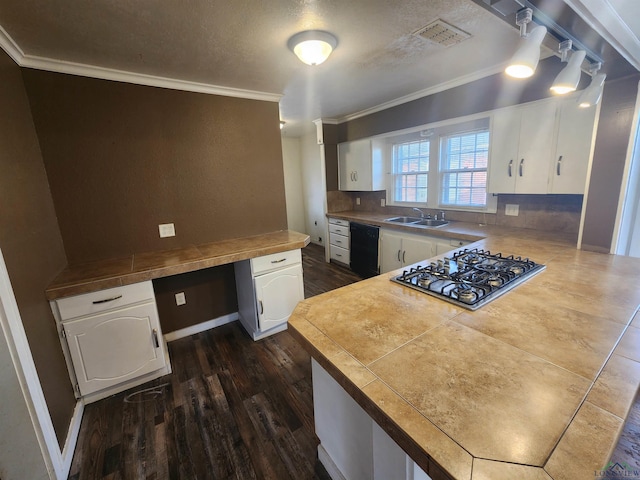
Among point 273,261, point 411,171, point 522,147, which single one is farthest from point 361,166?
point 273,261

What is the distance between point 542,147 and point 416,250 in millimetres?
1456

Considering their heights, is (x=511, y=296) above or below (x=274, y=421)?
above

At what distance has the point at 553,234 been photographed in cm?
252

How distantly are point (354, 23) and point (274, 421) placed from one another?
2.49 meters

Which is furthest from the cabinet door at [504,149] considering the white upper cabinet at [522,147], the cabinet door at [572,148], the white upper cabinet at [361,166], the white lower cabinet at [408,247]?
the white upper cabinet at [361,166]

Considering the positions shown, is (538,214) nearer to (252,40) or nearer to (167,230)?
(252,40)

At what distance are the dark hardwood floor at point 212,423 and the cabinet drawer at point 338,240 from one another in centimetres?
217

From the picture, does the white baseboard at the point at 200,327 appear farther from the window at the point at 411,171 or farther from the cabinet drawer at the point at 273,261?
the window at the point at 411,171

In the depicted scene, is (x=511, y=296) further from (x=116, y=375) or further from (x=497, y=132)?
(x=116, y=375)

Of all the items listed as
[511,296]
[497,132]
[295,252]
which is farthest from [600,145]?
[295,252]

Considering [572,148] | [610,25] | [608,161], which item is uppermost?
[610,25]

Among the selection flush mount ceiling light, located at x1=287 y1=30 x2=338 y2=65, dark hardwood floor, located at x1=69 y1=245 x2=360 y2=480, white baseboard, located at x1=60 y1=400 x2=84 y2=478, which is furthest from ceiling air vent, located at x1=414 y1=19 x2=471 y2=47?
white baseboard, located at x1=60 y1=400 x2=84 y2=478

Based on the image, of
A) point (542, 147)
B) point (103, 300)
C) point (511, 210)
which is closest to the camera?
point (103, 300)

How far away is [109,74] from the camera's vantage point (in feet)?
6.98
